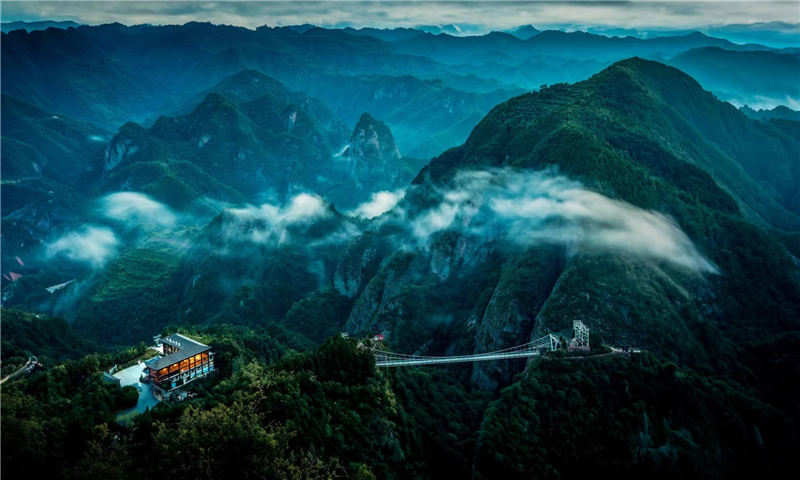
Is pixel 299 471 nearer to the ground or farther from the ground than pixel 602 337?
nearer to the ground

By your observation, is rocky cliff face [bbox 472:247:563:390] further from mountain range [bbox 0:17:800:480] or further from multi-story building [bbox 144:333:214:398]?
multi-story building [bbox 144:333:214:398]

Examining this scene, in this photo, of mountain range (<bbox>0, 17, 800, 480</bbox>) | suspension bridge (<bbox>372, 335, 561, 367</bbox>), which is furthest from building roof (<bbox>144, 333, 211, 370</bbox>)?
suspension bridge (<bbox>372, 335, 561, 367</bbox>)

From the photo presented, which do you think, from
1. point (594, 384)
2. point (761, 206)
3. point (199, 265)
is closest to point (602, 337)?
point (594, 384)

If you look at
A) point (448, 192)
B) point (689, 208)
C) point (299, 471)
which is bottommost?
A: point (299, 471)

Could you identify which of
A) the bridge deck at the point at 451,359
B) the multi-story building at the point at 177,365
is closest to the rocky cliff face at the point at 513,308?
the bridge deck at the point at 451,359

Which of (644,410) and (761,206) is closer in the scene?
(644,410)

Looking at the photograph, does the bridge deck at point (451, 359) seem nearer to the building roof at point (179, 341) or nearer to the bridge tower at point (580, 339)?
the bridge tower at point (580, 339)

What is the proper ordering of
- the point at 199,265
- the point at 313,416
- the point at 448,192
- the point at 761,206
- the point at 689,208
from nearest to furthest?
the point at 313,416 < the point at 689,208 < the point at 448,192 < the point at 761,206 < the point at 199,265

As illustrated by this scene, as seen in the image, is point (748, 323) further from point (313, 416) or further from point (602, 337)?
point (313, 416)
